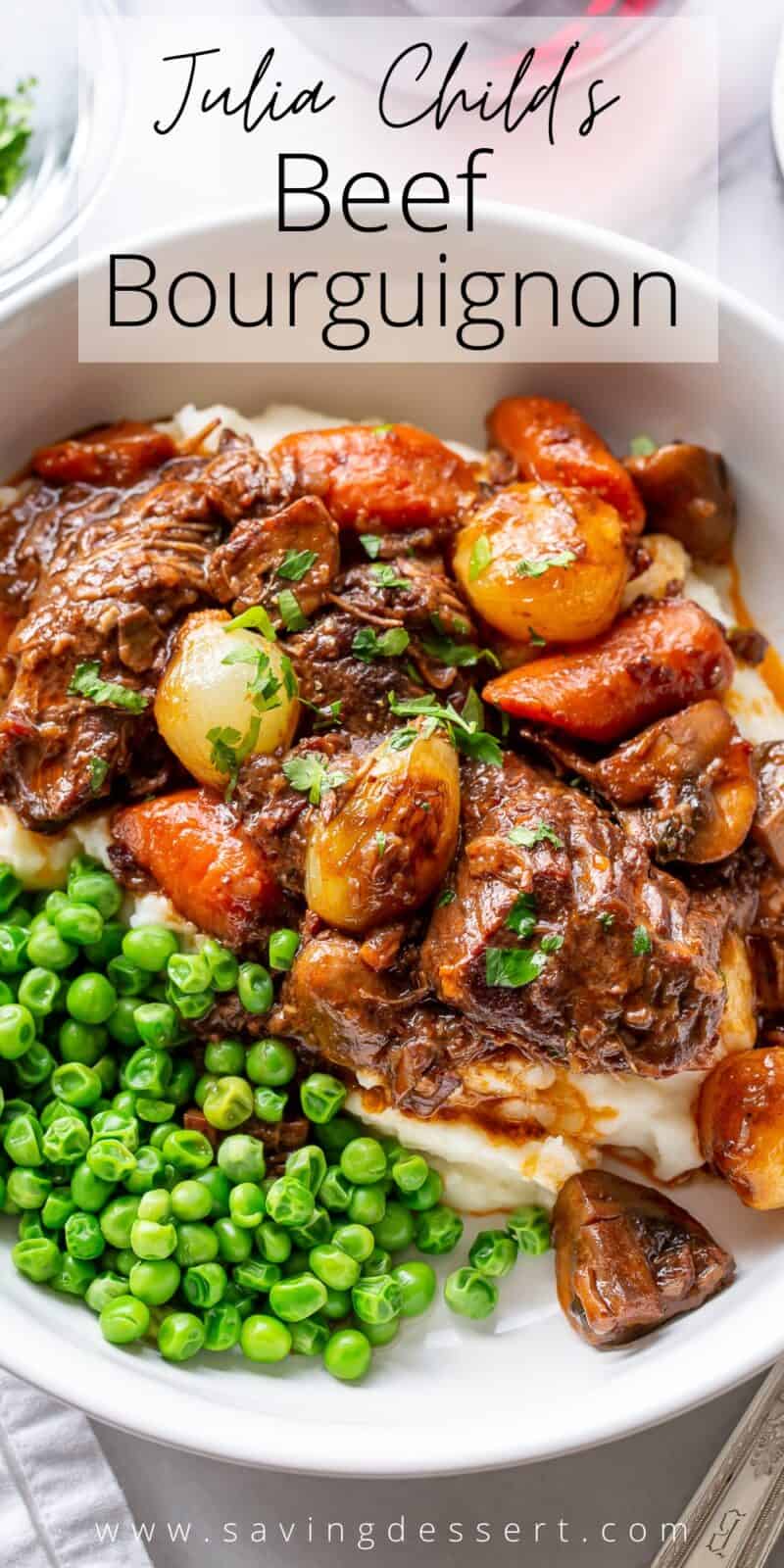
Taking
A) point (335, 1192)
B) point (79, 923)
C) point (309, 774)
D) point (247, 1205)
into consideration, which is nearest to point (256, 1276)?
point (247, 1205)

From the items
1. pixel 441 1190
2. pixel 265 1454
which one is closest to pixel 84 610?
pixel 441 1190

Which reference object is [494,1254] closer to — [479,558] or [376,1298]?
[376,1298]

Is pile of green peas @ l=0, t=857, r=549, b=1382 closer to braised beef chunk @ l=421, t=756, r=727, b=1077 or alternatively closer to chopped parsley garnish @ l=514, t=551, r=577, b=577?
braised beef chunk @ l=421, t=756, r=727, b=1077

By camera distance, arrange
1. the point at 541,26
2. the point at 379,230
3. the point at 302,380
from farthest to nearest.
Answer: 1. the point at 541,26
2. the point at 302,380
3. the point at 379,230

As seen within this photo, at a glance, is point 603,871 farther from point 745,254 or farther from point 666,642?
point 745,254

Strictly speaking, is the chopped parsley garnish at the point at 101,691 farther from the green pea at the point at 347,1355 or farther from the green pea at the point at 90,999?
the green pea at the point at 347,1355

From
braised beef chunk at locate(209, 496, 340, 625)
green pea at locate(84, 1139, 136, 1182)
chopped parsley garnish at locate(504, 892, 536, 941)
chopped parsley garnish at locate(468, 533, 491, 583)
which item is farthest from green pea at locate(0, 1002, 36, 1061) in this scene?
chopped parsley garnish at locate(468, 533, 491, 583)

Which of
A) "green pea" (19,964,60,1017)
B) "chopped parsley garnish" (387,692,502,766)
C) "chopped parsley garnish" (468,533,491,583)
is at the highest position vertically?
"chopped parsley garnish" (468,533,491,583)
